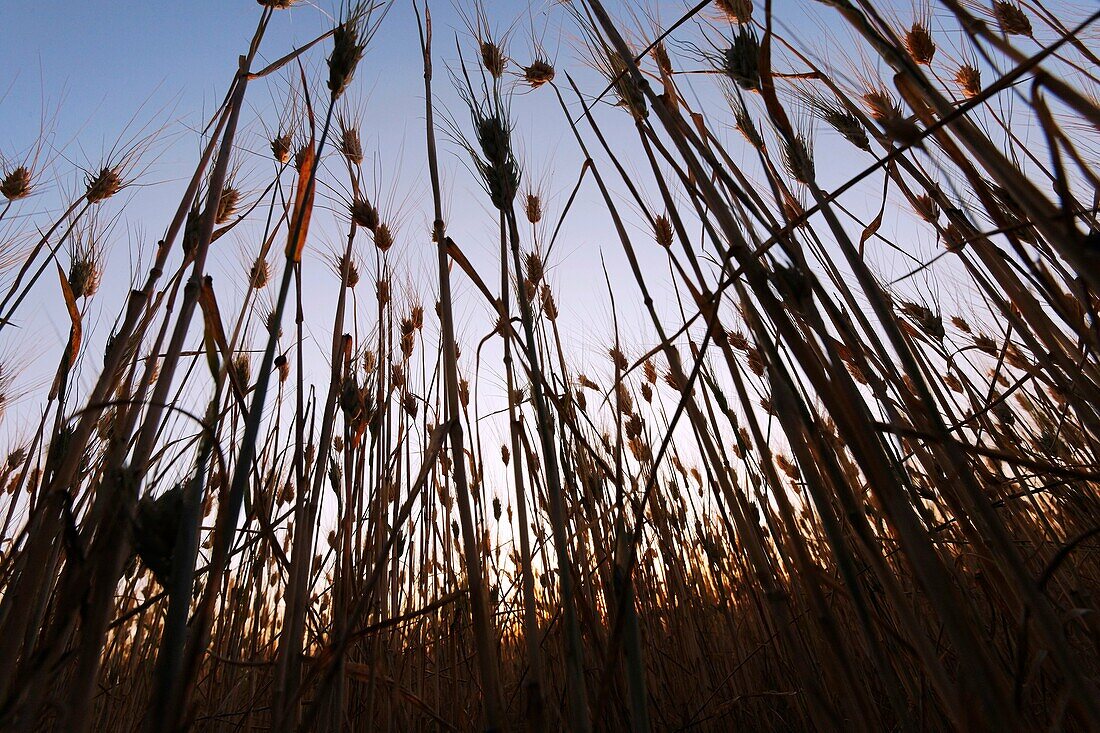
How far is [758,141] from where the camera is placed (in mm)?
1061

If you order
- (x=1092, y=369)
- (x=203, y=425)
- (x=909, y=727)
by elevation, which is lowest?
(x=909, y=727)

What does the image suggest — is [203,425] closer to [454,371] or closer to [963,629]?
[454,371]

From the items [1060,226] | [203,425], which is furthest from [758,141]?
[203,425]

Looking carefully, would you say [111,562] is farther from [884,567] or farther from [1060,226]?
[1060,226]

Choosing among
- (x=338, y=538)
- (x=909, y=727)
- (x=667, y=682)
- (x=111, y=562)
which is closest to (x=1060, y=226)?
(x=909, y=727)

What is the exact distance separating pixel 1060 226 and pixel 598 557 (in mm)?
904

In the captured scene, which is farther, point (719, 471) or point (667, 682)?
point (667, 682)

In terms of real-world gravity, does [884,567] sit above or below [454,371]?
below

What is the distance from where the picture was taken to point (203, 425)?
43cm

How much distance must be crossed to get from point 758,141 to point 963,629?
883 mm

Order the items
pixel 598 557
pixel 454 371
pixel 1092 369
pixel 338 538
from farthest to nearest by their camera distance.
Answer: pixel 598 557 → pixel 338 538 → pixel 1092 369 → pixel 454 371

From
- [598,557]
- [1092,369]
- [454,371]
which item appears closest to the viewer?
[454,371]

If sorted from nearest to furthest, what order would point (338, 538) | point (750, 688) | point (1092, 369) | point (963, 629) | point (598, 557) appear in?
point (963, 629) → point (1092, 369) → point (338, 538) → point (598, 557) → point (750, 688)

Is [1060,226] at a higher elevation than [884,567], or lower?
higher
